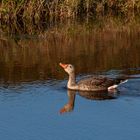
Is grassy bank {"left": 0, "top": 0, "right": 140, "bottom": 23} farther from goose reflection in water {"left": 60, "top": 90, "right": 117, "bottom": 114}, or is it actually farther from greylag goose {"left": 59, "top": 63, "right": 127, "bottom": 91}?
goose reflection in water {"left": 60, "top": 90, "right": 117, "bottom": 114}

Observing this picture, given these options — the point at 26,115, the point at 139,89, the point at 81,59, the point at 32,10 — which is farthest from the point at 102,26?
the point at 26,115

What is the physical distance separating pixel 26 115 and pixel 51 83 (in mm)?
2882

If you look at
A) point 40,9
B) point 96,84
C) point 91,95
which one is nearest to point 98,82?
point 96,84

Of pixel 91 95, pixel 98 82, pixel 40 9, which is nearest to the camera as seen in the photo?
pixel 91 95

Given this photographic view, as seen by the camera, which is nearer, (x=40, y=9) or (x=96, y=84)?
(x=96, y=84)

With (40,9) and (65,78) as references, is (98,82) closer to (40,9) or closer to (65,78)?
(65,78)

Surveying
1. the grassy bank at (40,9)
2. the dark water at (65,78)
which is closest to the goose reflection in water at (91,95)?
the dark water at (65,78)

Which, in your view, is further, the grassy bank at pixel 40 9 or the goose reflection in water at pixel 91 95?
the grassy bank at pixel 40 9

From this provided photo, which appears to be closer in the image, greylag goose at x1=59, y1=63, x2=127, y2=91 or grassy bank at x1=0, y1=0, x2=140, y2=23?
greylag goose at x1=59, y1=63, x2=127, y2=91

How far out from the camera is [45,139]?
12.2 metres

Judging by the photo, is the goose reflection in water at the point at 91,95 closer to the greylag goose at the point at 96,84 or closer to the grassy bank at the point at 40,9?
the greylag goose at the point at 96,84

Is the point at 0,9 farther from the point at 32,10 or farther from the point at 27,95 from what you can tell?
the point at 27,95

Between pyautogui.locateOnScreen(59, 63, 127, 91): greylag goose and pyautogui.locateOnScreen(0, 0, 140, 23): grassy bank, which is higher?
pyautogui.locateOnScreen(0, 0, 140, 23): grassy bank

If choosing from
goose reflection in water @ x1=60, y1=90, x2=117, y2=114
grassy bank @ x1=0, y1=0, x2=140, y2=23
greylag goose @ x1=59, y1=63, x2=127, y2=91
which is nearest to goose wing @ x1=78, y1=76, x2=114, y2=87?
greylag goose @ x1=59, y1=63, x2=127, y2=91
